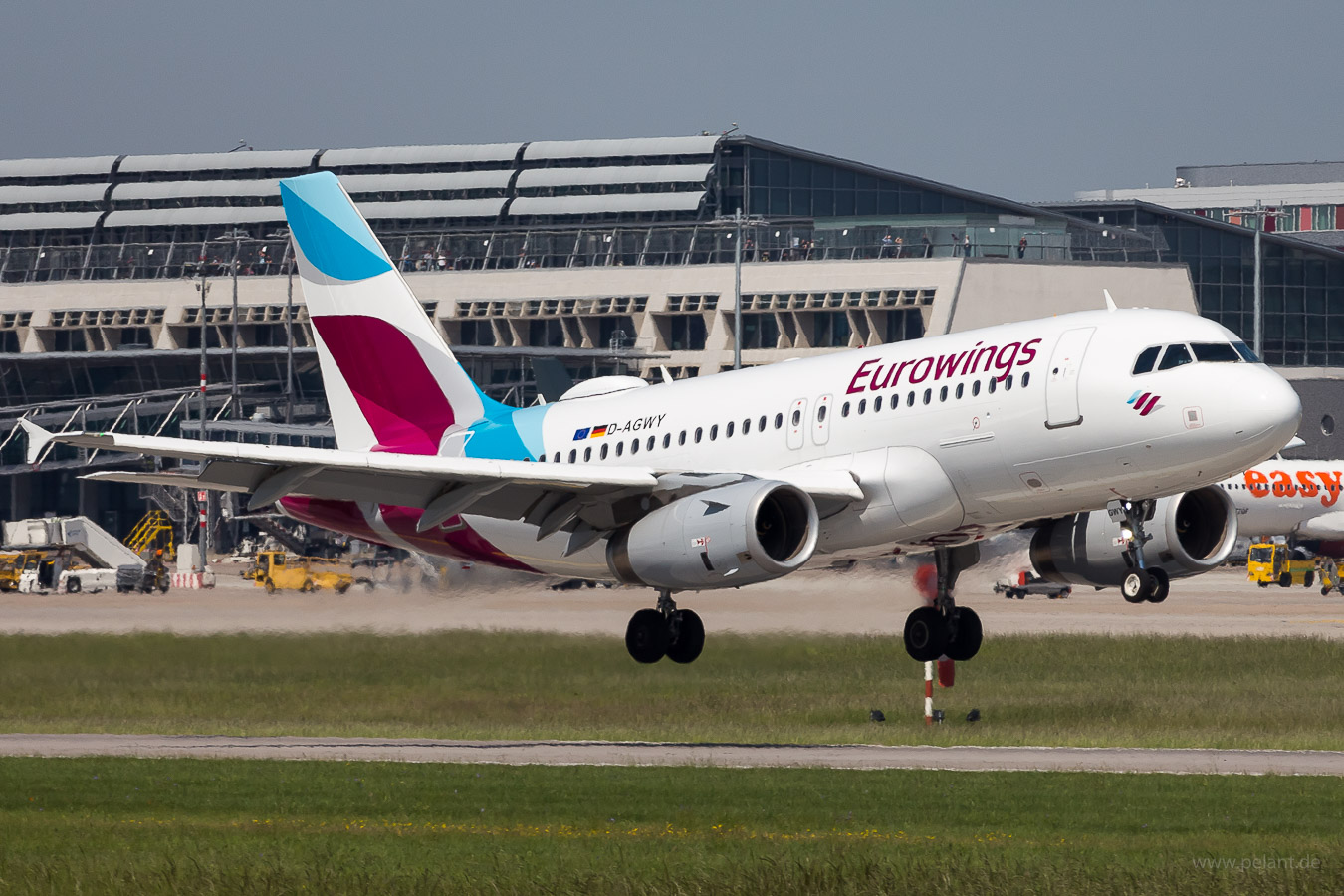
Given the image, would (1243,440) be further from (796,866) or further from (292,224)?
(292,224)

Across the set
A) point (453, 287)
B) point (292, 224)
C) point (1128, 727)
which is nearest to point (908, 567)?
point (1128, 727)

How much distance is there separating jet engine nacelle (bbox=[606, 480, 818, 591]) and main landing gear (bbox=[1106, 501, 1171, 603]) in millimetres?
5447

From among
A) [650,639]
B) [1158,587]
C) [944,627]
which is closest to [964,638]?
[944,627]

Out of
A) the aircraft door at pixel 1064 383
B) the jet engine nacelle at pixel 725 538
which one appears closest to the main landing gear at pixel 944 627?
the jet engine nacelle at pixel 725 538

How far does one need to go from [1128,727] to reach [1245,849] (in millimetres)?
22325

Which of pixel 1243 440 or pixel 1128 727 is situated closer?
pixel 1243 440

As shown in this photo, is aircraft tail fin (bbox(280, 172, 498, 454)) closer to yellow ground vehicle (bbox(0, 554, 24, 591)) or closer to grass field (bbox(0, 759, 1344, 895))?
grass field (bbox(0, 759, 1344, 895))

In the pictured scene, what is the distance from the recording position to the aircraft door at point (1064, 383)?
113 feet

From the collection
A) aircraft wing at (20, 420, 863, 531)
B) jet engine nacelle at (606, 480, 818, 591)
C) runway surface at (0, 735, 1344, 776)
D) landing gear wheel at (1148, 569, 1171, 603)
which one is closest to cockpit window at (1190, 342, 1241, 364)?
landing gear wheel at (1148, 569, 1171, 603)

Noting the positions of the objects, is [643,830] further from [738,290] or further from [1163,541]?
[738,290]

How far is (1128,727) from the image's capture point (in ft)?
161

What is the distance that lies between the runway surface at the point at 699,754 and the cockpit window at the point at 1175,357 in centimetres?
778

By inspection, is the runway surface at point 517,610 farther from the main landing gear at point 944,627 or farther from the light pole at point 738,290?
the light pole at point 738,290

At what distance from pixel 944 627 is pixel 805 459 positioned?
5596 mm
